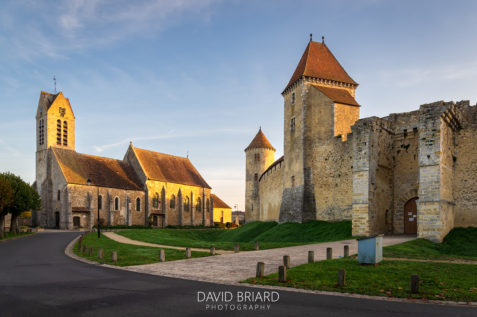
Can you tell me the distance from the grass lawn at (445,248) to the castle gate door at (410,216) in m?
3.19

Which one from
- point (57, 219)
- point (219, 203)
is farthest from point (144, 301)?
point (219, 203)

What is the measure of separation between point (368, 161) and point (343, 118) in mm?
9005

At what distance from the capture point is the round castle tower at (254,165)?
53.5 meters

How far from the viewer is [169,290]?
398 inches

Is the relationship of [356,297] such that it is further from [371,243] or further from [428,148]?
[428,148]

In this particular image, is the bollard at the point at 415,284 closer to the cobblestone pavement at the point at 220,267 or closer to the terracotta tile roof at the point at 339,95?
the cobblestone pavement at the point at 220,267

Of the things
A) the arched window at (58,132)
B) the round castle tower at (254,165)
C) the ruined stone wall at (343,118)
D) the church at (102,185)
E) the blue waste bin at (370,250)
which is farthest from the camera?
the arched window at (58,132)

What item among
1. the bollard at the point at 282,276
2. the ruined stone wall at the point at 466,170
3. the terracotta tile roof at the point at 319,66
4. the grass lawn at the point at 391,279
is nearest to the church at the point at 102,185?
the terracotta tile roof at the point at 319,66

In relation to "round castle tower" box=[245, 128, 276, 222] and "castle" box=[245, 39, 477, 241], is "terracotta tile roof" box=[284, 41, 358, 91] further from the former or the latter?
"round castle tower" box=[245, 128, 276, 222]

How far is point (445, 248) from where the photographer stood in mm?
19594

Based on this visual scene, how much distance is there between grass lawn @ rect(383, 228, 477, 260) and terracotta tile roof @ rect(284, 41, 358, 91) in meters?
18.4

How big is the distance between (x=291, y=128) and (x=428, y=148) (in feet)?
53.4

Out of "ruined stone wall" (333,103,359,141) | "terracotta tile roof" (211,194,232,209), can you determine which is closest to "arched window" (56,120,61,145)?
"terracotta tile roof" (211,194,232,209)

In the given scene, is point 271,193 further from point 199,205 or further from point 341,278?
point 341,278
